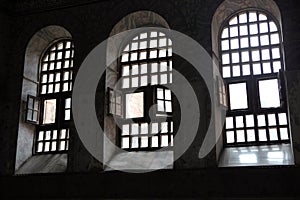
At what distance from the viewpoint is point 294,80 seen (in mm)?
7488

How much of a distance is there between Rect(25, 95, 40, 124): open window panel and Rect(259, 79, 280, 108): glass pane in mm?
5542

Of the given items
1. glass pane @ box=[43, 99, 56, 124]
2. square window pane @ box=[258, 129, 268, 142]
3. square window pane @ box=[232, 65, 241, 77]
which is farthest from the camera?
glass pane @ box=[43, 99, 56, 124]

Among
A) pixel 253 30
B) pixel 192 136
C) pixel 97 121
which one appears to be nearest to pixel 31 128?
pixel 97 121

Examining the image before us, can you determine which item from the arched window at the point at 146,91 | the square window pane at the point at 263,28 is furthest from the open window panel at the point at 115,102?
the square window pane at the point at 263,28

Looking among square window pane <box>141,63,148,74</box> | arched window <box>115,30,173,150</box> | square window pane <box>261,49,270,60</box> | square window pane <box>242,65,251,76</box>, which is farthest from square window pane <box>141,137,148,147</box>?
square window pane <box>261,49,270,60</box>

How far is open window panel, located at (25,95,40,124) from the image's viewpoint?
9477mm

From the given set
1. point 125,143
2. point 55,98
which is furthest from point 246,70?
point 55,98

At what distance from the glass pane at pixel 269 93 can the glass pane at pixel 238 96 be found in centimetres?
35

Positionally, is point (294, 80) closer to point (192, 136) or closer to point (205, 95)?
point (205, 95)

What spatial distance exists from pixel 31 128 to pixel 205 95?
4.63 m

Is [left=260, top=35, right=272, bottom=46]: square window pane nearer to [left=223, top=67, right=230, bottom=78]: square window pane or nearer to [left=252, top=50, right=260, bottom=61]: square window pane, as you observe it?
[left=252, top=50, right=260, bottom=61]: square window pane

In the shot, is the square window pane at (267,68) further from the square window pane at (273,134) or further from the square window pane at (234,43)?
the square window pane at (273,134)

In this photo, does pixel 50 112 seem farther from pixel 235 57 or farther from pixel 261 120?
pixel 261 120

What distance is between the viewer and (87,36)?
941 cm
